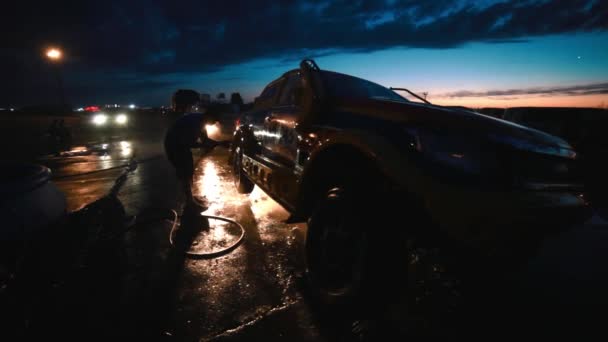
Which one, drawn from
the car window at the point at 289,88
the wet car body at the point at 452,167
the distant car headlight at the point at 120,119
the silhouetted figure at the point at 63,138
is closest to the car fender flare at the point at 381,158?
the wet car body at the point at 452,167

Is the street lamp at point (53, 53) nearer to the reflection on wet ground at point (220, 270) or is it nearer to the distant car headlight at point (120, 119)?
the distant car headlight at point (120, 119)

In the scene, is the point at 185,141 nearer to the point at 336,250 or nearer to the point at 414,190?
the point at 336,250

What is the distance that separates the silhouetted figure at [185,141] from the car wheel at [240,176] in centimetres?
68

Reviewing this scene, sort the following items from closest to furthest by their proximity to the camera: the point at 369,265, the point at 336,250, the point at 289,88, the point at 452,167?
the point at 452,167, the point at 369,265, the point at 336,250, the point at 289,88

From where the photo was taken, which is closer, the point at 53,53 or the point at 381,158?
the point at 381,158

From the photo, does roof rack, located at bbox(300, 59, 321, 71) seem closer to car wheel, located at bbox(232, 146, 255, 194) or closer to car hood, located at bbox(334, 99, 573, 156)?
car hood, located at bbox(334, 99, 573, 156)

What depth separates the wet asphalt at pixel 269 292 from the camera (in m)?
1.90

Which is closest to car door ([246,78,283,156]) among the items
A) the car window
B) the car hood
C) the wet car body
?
the car window

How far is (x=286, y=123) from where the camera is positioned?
9.41 ft

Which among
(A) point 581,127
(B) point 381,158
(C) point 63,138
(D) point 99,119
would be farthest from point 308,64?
(D) point 99,119

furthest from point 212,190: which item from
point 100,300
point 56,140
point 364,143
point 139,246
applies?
point 56,140

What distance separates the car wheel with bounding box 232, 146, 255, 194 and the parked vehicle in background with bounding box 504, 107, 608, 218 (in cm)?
542

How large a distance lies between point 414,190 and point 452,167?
219 mm

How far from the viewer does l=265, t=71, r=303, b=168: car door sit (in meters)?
2.67
